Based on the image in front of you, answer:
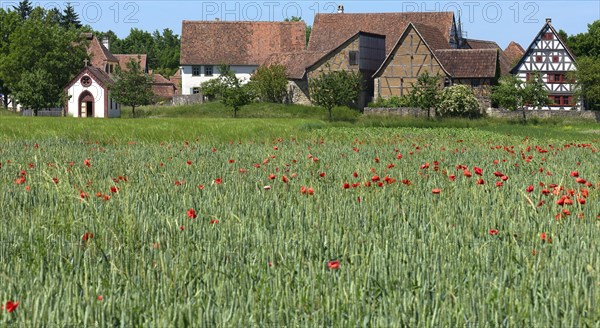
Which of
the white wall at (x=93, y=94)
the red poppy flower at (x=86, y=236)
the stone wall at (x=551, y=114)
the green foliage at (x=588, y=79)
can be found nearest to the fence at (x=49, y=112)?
the white wall at (x=93, y=94)

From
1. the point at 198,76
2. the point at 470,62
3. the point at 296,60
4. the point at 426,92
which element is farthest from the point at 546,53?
the point at 198,76

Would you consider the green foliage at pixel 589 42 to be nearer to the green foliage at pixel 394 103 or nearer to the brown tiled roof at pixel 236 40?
the green foliage at pixel 394 103

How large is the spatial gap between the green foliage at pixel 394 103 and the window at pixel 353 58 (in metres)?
5.68

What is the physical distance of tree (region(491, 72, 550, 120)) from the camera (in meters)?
63.4

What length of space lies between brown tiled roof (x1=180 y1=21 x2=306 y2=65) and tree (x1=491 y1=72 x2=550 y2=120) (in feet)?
80.7

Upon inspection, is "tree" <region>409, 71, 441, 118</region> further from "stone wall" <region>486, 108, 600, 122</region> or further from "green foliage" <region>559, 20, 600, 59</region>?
"green foliage" <region>559, 20, 600, 59</region>

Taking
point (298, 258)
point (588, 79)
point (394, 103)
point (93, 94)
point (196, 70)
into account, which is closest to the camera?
point (298, 258)

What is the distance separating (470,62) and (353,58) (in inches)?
385

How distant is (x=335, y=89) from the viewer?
61.5 metres

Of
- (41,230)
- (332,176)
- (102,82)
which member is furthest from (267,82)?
(41,230)

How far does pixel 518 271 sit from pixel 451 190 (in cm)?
446

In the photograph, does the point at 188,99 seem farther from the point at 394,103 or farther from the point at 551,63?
the point at 551,63

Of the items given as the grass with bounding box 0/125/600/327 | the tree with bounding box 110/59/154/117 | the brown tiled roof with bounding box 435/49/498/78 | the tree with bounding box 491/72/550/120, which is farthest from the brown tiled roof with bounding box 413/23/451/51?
the grass with bounding box 0/125/600/327

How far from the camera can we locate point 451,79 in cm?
6731
